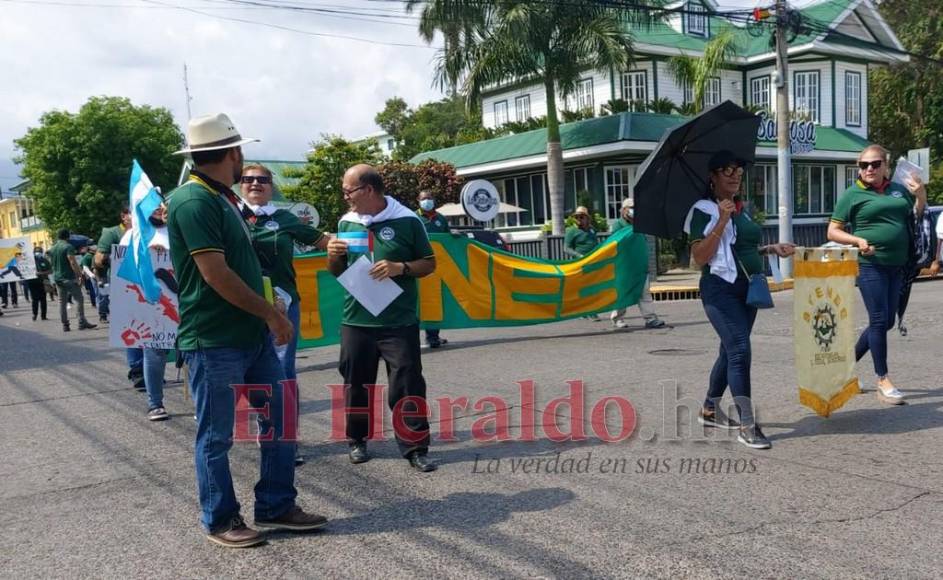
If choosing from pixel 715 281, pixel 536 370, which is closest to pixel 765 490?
pixel 715 281

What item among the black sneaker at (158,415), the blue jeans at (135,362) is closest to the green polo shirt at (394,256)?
the black sneaker at (158,415)

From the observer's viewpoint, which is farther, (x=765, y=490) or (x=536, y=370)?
(x=536, y=370)

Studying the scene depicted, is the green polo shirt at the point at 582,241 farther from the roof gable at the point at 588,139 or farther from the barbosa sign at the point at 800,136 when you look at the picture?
the barbosa sign at the point at 800,136

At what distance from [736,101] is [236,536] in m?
31.2

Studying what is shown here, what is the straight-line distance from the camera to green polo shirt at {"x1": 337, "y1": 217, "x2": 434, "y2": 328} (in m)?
4.83

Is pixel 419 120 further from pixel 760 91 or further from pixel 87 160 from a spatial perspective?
pixel 760 91

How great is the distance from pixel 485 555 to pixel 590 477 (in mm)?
1224

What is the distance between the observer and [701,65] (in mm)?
24953

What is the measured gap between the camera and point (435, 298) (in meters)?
10.3

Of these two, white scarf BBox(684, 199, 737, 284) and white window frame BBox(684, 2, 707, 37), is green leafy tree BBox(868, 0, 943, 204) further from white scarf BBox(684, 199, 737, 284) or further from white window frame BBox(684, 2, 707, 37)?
white scarf BBox(684, 199, 737, 284)

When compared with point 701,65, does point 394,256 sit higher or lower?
lower

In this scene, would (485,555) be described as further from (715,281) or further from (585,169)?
(585,169)

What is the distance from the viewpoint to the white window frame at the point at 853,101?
105 feet

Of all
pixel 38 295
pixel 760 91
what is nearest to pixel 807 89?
pixel 760 91
